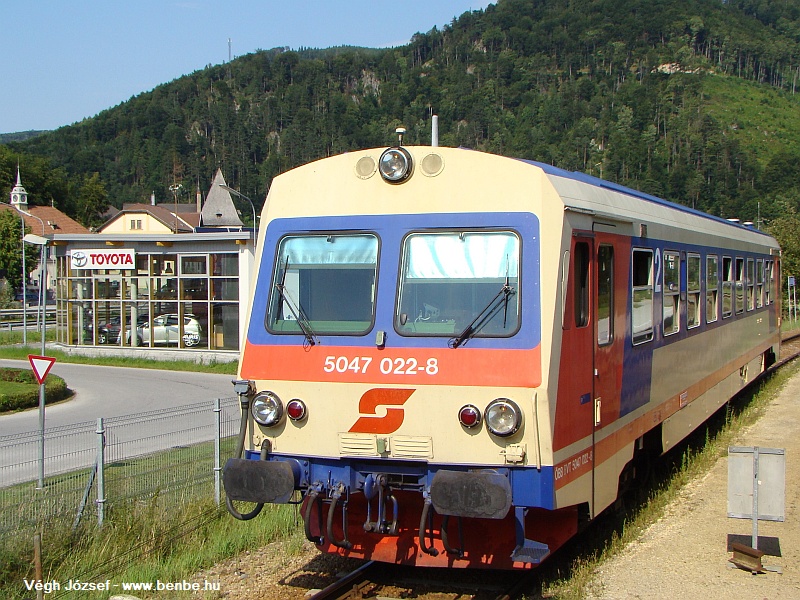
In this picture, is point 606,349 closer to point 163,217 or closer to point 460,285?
point 460,285

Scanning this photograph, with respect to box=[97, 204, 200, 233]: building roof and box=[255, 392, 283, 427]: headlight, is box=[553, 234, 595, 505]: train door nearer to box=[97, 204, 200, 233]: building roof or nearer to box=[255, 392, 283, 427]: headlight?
box=[255, 392, 283, 427]: headlight

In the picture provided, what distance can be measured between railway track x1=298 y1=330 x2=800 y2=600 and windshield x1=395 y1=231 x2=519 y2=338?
2063mm

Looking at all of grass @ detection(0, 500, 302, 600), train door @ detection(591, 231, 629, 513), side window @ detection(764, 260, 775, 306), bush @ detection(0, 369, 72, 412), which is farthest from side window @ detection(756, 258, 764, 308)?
bush @ detection(0, 369, 72, 412)

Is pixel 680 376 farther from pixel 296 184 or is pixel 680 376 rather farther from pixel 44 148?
pixel 44 148

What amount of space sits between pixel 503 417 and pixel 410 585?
2063mm

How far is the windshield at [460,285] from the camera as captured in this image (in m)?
6.44

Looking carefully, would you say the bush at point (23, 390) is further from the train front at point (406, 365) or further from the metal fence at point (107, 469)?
the train front at point (406, 365)

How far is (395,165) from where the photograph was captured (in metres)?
6.95

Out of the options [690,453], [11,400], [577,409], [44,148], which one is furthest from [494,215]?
[44,148]

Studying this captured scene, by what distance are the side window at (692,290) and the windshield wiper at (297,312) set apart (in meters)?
5.20

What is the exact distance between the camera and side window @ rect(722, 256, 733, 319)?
41.9 feet

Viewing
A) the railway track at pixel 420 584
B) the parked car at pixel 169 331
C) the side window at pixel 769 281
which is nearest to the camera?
the railway track at pixel 420 584

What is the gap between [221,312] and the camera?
99.1 ft

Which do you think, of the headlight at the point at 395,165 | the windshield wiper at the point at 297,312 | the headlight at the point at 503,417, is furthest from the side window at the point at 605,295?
the windshield wiper at the point at 297,312
